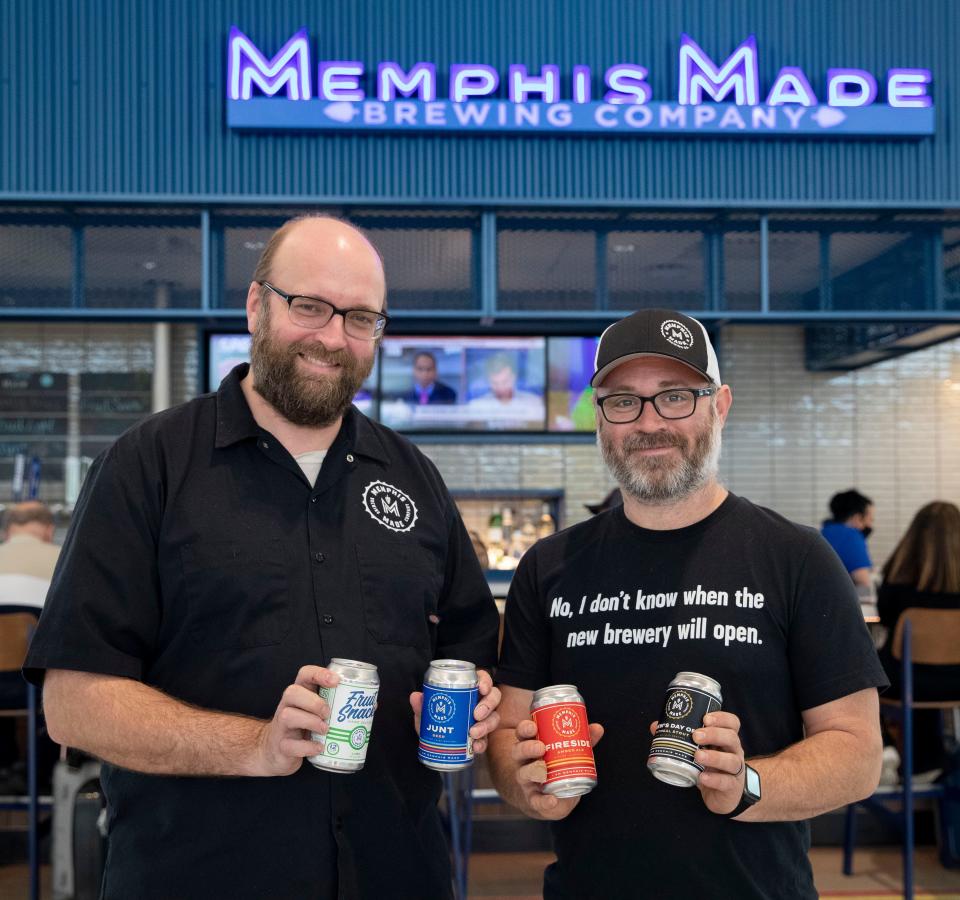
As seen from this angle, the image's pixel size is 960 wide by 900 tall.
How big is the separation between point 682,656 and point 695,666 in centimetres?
3

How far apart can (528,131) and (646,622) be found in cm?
436

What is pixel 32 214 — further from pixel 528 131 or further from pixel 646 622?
pixel 646 622

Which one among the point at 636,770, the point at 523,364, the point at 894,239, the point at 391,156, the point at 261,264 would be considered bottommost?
the point at 636,770

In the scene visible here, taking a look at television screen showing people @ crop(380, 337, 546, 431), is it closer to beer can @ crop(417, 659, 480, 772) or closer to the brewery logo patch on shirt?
the brewery logo patch on shirt

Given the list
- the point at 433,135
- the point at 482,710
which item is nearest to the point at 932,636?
the point at 482,710

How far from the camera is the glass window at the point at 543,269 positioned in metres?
5.53

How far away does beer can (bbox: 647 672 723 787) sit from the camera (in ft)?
4.53

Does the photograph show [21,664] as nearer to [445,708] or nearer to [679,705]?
[445,708]

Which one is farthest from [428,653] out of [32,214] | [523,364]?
[523,364]

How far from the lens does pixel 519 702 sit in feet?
5.76

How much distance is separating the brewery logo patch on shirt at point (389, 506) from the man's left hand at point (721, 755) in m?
0.65

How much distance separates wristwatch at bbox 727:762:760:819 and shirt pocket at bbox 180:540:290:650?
76cm

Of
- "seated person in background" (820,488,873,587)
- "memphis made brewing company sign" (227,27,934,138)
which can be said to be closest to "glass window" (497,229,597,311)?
"memphis made brewing company sign" (227,27,934,138)

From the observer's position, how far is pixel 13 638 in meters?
3.21
